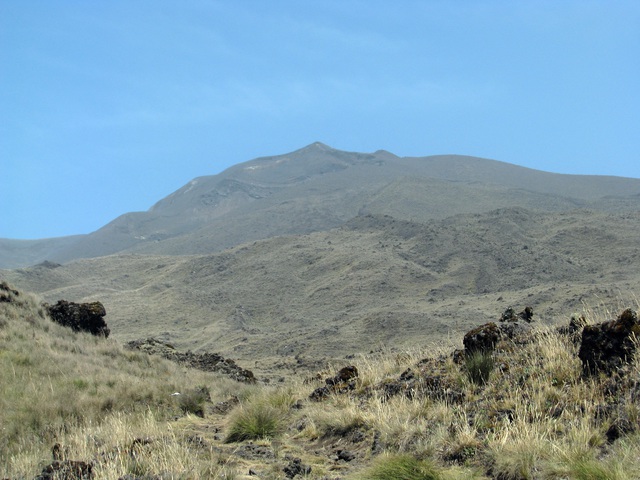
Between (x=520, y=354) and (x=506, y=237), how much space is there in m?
55.5

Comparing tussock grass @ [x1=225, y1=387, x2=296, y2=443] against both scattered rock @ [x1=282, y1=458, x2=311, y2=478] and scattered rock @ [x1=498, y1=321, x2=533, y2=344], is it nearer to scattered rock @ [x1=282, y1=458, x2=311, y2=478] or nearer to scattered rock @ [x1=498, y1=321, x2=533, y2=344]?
scattered rock @ [x1=282, y1=458, x2=311, y2=478]

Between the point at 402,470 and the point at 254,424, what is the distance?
327 cm

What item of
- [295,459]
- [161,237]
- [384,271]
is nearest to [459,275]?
[384,271]

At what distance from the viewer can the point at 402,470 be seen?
564cm

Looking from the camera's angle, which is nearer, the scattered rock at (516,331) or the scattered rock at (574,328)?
the scattered rock at (574,328)

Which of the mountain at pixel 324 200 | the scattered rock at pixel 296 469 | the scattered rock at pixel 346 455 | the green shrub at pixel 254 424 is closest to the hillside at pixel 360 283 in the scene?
the green shrub at pixel 254 424

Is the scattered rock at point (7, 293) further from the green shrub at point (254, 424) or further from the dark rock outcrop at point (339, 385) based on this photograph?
the green shrub at point (254, 424)

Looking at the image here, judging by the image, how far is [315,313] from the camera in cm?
4894

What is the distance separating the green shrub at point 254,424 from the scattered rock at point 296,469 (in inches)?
73.2

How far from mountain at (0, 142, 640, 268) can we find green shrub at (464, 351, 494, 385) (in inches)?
3240

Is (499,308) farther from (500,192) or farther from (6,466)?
(500,192)

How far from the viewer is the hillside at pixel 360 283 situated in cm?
3741

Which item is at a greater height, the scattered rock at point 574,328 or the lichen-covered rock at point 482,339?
the scattered rock at point 574,328

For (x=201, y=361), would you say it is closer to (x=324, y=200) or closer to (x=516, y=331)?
(x=516, y=331)
